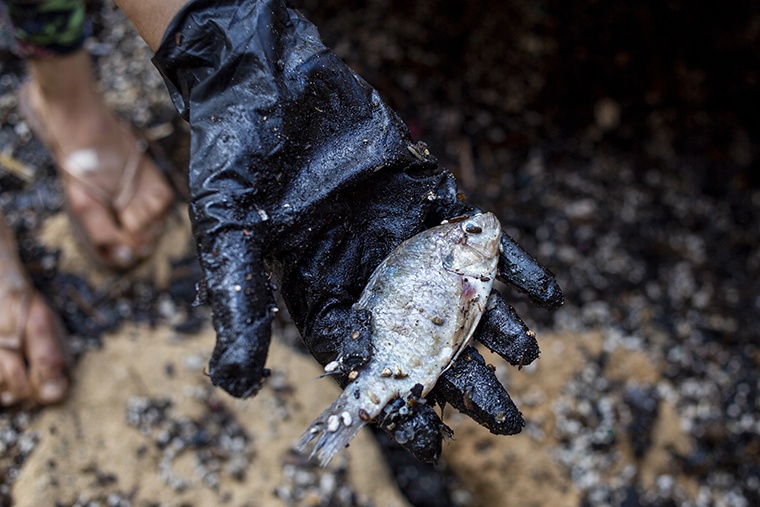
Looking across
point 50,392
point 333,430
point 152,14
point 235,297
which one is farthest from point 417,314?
point 50,392

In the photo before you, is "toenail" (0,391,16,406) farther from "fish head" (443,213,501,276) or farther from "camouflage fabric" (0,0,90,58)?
"fish head" (443,213,501,276)

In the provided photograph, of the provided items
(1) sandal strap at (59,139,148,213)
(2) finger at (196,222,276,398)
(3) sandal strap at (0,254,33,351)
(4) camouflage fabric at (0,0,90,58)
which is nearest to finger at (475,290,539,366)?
(2) finger at (196,222,276,398)

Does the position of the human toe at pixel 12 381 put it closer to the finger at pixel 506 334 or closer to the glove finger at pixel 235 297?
the glove finger at pixel 235 297

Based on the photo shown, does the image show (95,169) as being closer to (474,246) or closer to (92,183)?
(92,183)

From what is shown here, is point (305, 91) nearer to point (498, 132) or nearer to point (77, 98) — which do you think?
point (77, 98)

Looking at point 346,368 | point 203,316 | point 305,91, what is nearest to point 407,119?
point 203,316

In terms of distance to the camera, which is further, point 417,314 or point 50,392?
point 50,392

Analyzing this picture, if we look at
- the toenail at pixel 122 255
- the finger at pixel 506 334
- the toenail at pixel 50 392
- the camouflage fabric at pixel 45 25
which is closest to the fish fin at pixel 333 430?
the finger at pixel 506 334
